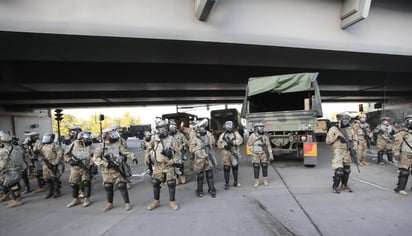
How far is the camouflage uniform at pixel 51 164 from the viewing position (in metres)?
5.85

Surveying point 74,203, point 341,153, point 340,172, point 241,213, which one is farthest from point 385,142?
point 74,203

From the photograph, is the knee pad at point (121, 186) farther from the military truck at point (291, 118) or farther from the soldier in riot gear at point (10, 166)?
the military truck at point (291, 118)

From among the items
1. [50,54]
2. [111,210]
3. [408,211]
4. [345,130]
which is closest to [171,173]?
[111,210]

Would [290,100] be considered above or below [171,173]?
above

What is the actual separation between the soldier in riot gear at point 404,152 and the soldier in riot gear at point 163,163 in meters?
4.92

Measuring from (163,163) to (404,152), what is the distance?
207 inches

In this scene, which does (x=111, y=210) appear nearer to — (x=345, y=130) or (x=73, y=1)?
(x=345, y=130)

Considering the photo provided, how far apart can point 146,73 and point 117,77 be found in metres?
1.73

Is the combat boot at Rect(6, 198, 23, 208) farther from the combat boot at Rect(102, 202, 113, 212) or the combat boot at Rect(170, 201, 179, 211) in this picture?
the combat boot at Rect(170, 201, 179, 211)

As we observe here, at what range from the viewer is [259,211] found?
4.28 meters

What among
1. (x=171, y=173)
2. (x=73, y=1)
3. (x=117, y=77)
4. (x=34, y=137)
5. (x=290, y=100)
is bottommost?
(x=171, y=173)

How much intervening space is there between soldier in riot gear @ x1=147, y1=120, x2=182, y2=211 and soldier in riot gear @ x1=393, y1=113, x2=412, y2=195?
492 cm

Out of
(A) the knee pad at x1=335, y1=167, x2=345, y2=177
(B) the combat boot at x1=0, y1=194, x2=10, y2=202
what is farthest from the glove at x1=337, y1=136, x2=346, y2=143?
(B) the combat boot at x1=0, y1=194, x2=10, y2=202

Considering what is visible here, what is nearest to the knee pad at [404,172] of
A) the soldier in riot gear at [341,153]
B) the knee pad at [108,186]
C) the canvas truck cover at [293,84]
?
the soldier in riot gear at [341,153]
